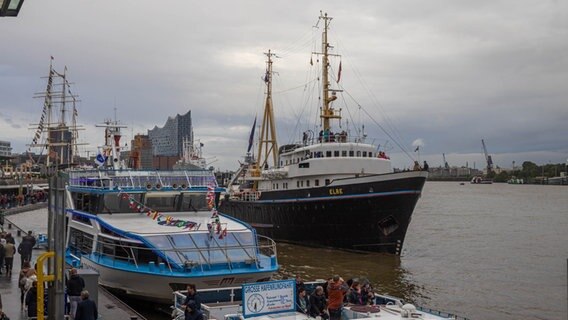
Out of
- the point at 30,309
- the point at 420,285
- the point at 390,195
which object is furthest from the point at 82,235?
the point at 390,195

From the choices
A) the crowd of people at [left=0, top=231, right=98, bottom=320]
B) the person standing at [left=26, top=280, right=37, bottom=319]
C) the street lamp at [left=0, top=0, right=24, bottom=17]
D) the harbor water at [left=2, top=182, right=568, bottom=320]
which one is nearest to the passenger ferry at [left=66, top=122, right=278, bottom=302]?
the harbor water at [left=2, top=182, right=568, bottom=320]

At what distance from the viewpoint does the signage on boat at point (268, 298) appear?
12.4 m

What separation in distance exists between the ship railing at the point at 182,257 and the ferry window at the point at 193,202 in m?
3.62

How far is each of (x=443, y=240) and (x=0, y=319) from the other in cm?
3888

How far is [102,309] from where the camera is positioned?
604 inches

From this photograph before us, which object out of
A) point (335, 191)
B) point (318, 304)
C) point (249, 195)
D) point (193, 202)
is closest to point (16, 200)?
point (249, 195)

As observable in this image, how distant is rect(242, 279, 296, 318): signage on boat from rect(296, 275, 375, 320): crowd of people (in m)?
0.42

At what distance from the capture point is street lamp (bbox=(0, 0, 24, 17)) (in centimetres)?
927

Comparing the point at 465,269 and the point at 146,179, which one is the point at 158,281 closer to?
the point at 146,179

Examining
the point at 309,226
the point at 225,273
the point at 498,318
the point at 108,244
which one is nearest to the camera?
the point at 225,273

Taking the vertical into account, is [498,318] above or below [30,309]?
below

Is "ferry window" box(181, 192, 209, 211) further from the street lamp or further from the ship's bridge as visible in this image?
the ship's bridge

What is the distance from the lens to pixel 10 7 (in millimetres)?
9500

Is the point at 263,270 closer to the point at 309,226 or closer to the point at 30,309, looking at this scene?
the point at 30,309
